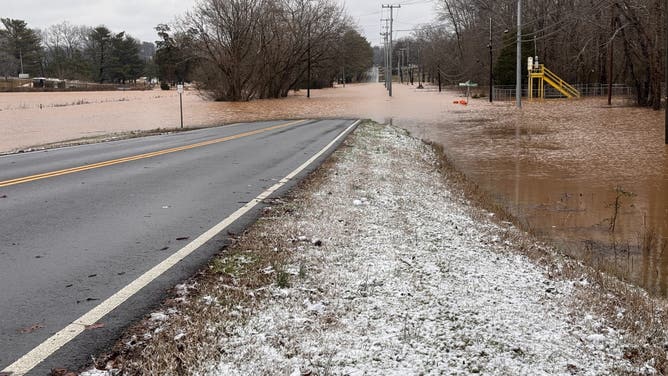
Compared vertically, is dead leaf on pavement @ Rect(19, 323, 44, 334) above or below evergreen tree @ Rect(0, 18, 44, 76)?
below

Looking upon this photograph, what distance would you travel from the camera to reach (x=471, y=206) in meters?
10.4

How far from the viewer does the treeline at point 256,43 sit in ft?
187

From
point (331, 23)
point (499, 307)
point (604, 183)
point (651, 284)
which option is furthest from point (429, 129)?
point (331, 23)

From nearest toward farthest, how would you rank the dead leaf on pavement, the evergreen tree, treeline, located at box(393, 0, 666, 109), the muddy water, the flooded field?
the dead leaf on pavement, the muddy water, the flooded field, treeline, located at box(393, 0, 666, 109), the evergreen tree

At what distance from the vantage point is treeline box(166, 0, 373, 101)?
187 ft

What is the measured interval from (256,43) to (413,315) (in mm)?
58743

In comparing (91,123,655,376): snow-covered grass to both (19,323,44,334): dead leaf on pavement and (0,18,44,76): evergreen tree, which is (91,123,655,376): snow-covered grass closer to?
(19,323,44,334): dead leaf on pavement

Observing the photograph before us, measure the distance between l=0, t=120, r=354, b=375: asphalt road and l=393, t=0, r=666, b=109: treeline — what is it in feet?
104

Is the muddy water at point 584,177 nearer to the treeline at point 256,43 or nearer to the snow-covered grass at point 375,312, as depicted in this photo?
the snow-covered grass at point 375,312

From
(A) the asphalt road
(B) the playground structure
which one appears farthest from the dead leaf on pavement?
(B) the playground structure

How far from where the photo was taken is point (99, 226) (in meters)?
6.86

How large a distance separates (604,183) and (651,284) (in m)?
8.17

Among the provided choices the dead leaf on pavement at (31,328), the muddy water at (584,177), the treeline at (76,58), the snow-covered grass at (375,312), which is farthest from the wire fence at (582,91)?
the treeline at (76,58)

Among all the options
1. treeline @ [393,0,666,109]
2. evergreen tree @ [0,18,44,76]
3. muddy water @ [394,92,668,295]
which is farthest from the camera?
evergreen tree @ [0,18,44,76]
